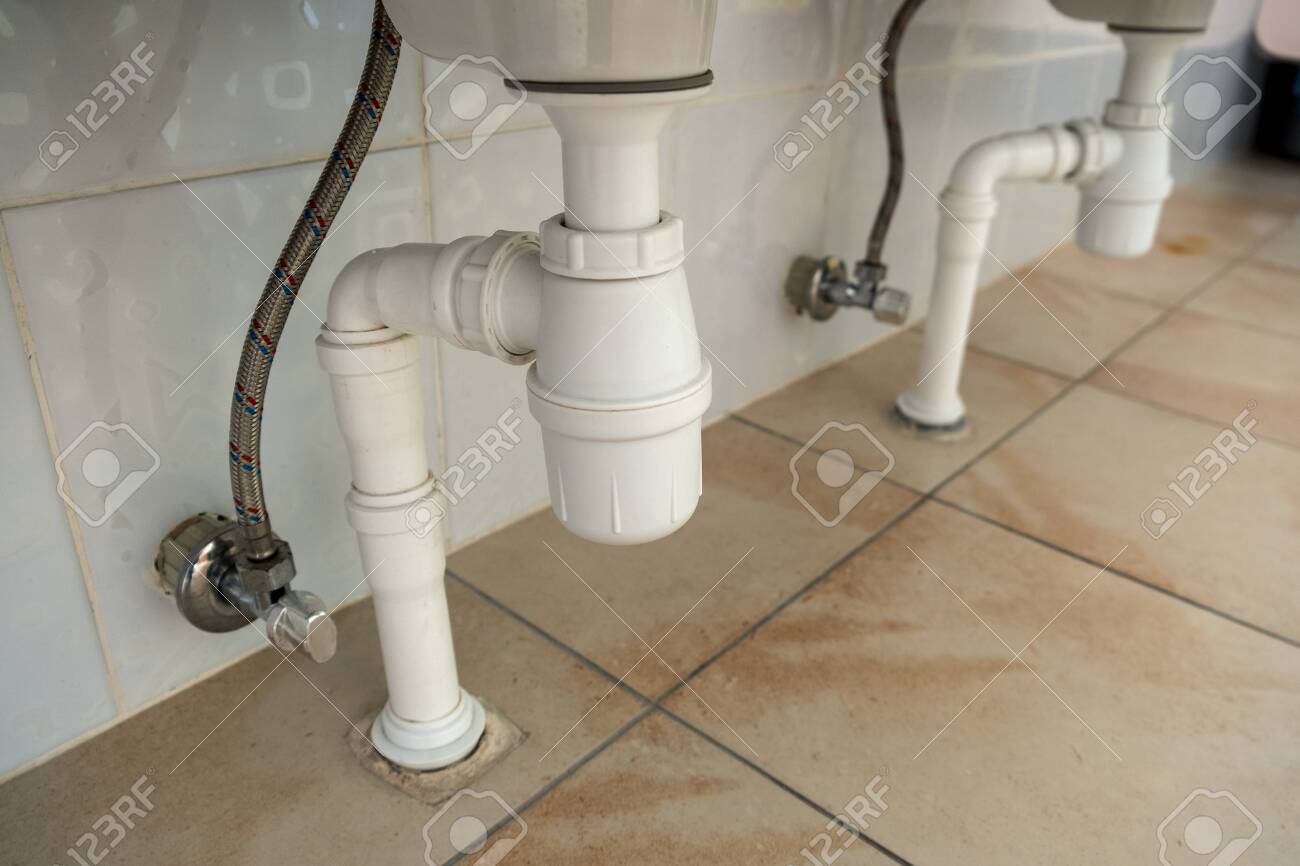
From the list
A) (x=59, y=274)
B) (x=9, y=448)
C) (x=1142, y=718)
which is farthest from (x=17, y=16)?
(x=1142, y=718)

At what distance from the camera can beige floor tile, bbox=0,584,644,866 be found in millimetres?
602

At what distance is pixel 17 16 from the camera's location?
50cm

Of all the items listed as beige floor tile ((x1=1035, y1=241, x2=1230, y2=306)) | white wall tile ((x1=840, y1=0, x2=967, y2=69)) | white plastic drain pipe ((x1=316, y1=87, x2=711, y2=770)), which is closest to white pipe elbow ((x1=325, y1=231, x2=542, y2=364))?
white plastic drain pipe ((x1=316, y1=87, x2=711, y2=770))

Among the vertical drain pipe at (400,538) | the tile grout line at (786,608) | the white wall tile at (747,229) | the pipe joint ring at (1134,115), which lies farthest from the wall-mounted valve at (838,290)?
the vertical drain pipe at (400,538)

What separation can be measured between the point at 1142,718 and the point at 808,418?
1.64 ft

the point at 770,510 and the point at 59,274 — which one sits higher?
the point at 59,274

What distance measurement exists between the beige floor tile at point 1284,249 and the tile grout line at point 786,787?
1.47 metres

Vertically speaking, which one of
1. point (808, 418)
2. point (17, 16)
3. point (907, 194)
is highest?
point (17, 16)

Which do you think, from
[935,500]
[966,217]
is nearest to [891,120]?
[966,217]

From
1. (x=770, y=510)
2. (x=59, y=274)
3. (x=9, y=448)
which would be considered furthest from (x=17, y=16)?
(x=770, y=510)

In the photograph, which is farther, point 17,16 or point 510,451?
point 510,451

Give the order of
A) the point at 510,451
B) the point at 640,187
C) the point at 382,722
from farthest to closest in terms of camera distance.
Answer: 1. the point at 510,451
2. the point at 382,722
3. the point at 640,187

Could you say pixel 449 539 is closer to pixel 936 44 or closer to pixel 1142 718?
pixel 1142 718

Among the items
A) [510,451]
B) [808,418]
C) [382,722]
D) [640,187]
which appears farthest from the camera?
[808,418]
